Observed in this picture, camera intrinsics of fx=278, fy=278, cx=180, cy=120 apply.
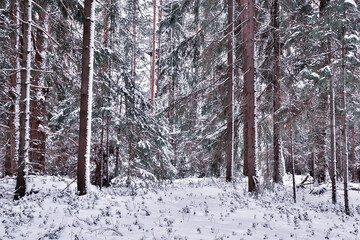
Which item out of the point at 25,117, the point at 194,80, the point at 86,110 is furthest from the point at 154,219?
the point at 194,80

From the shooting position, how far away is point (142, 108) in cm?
1397

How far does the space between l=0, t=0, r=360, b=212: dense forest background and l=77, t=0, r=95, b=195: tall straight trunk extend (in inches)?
18.8

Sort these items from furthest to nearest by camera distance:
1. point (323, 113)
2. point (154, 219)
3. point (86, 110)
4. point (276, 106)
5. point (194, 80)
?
point (194, 80), point (323, 113), point (276, 106), point (86, 110), point (154, 219)

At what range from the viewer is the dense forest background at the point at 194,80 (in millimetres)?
10141

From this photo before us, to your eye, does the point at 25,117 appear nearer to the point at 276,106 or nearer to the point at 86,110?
the point at 86,110

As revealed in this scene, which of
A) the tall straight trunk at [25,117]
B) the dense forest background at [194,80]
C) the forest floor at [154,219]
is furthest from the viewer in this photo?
the dense forest background at [194,80]

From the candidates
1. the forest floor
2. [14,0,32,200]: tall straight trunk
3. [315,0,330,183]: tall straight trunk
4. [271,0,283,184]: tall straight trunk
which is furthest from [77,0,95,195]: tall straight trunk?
[315,0,330,183]: tall straight trunk

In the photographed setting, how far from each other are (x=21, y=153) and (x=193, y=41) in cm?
1009

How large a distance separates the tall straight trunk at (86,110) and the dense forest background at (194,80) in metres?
0.48

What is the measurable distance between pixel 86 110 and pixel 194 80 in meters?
9.56

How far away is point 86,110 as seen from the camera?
8211 mm

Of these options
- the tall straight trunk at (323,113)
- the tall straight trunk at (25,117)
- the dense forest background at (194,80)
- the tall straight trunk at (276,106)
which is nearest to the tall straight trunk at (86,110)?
the dense forest background at (194,80)

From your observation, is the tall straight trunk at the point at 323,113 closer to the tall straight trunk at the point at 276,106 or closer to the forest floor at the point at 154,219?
the tall straight trunk at the point at 276,106

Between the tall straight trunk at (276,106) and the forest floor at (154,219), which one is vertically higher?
the tall straight trunk at (276,106)
